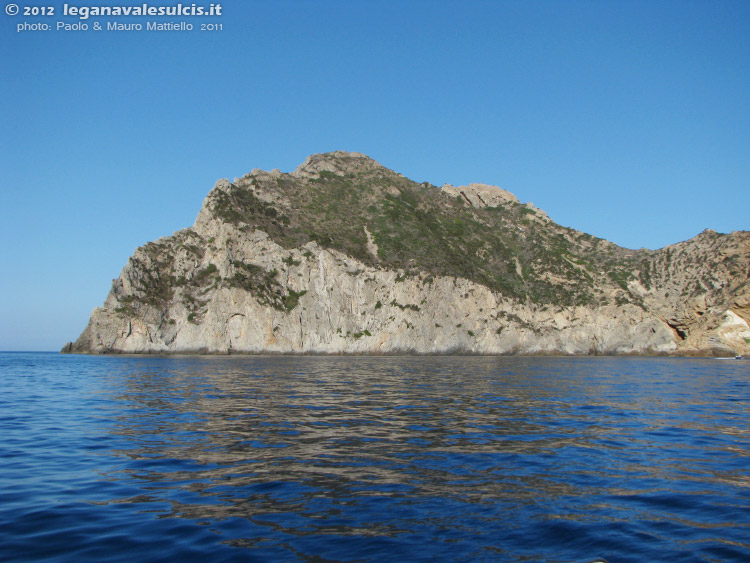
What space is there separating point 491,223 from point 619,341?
2098 inches

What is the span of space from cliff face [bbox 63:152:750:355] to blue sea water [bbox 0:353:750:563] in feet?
276

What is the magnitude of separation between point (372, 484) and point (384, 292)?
338 ft

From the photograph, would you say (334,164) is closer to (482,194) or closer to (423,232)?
(423,232)

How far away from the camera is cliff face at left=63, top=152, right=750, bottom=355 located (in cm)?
10525

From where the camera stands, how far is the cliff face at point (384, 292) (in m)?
105

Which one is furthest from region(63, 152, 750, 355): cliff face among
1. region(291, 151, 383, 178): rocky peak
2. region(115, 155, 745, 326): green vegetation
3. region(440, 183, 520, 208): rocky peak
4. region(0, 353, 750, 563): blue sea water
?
region(0, 353, 750, 563): blue sea water

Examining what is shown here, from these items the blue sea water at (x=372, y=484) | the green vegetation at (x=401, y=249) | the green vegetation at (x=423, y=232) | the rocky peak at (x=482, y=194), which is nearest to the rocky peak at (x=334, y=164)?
the green vegetation at (x=423, y=232)

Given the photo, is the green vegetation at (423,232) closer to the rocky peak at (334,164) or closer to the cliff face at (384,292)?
the cliff face at (384,292)

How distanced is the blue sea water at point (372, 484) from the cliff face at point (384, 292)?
84223mm

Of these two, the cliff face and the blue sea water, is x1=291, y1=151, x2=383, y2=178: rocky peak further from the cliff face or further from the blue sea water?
the blue sea water

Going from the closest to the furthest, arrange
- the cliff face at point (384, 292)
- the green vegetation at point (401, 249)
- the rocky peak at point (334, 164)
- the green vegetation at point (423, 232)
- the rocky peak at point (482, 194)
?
1. the cliff face at point (384, 292)
2. the green vegetation at point (401, 249)
3. the green vegetation at point (423, 232)
4. the rocky peak at point (334, 164)
5. the rocky peak at point (482, 194)

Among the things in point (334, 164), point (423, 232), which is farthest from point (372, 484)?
point (334, 164)

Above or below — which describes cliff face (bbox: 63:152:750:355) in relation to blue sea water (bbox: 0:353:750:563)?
above

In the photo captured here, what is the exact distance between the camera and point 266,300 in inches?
4203
